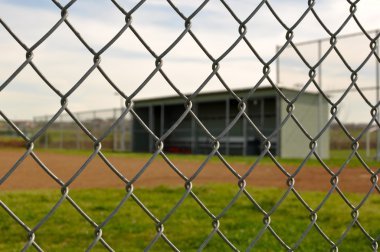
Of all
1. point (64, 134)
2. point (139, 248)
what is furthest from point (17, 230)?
point (64, 134)

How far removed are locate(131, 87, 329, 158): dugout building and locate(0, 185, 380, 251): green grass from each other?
1110 cm

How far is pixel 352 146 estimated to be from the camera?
197cm

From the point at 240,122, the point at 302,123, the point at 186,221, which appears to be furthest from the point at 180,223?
the point at 240,122

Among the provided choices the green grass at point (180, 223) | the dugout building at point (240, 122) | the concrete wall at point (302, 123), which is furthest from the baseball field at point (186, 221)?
the concrete wall at point (302, 123)

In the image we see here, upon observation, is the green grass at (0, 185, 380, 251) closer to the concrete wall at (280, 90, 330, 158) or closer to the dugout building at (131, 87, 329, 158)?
the dugout building at (131, 87, 329, 158)

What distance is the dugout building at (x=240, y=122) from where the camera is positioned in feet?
68.4

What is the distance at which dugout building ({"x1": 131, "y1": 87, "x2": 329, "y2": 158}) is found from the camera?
20.8 meters

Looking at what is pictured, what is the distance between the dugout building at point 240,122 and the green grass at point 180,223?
36.4 ft

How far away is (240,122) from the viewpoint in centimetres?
2469

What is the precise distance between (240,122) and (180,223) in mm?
19746

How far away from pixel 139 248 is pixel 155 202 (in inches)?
91.1

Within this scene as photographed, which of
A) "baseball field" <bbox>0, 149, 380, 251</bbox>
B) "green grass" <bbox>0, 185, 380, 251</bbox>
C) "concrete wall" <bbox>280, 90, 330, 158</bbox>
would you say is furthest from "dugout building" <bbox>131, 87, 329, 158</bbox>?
"green grass" <bbox>0, 185, 380, 251</bbox>

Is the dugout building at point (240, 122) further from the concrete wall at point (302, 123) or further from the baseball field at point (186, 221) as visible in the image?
the baseball field at point (186, 221)

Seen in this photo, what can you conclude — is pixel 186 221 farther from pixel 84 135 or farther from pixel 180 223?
A: pixel 84 135
